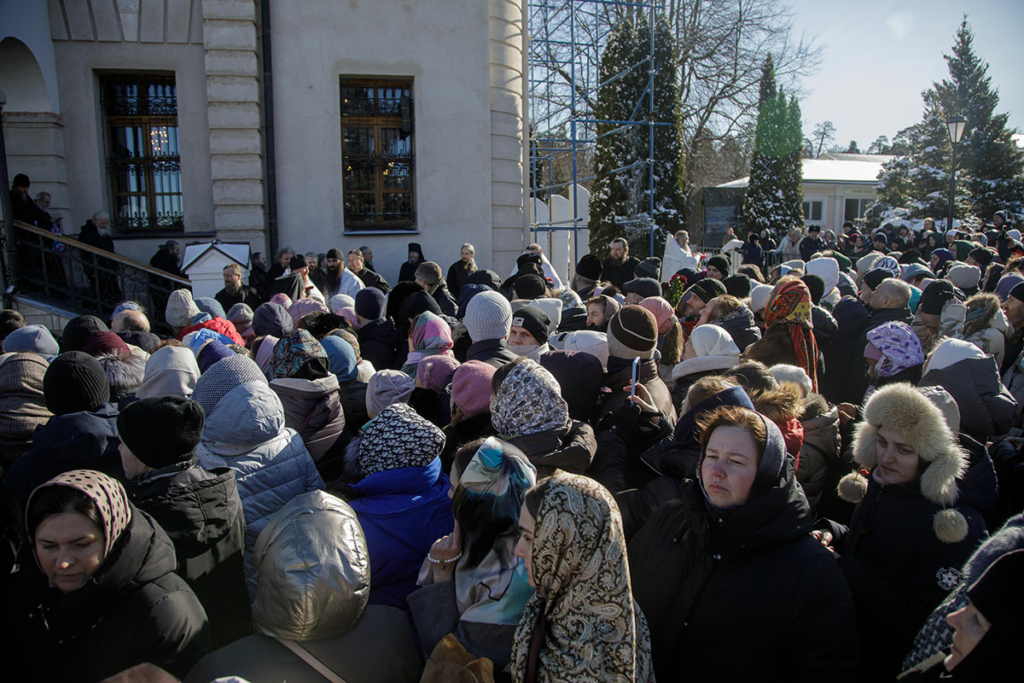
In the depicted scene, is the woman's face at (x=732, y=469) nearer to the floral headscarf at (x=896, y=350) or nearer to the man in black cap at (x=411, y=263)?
the floral headscarf at (x=896, y=350)

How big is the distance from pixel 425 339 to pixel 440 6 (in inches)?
358

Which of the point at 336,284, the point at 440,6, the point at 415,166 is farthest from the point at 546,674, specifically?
the point at 440,6

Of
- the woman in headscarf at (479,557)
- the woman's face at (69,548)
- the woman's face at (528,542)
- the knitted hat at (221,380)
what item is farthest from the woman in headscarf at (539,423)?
the woman's face at (69,548)

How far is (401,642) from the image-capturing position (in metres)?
2.13

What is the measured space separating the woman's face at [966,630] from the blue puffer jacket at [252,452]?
→ 2.20m

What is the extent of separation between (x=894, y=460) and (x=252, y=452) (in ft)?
8.15

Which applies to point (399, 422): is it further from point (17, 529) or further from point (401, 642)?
point (17, 529)

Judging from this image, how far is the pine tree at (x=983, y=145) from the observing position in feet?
93.6

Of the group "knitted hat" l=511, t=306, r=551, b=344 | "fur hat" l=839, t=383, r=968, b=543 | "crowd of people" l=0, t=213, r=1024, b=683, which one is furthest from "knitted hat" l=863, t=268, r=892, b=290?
"fur hat" l=839, t=383, r=968, b=543

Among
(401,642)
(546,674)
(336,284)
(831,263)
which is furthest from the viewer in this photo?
(336,284)

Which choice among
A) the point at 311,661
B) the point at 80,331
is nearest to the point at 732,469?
the point at 311,661

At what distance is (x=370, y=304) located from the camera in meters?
5.75

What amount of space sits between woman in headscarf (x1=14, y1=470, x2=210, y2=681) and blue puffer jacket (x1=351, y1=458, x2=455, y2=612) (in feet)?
2.32

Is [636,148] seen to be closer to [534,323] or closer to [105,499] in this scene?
[534,323]
